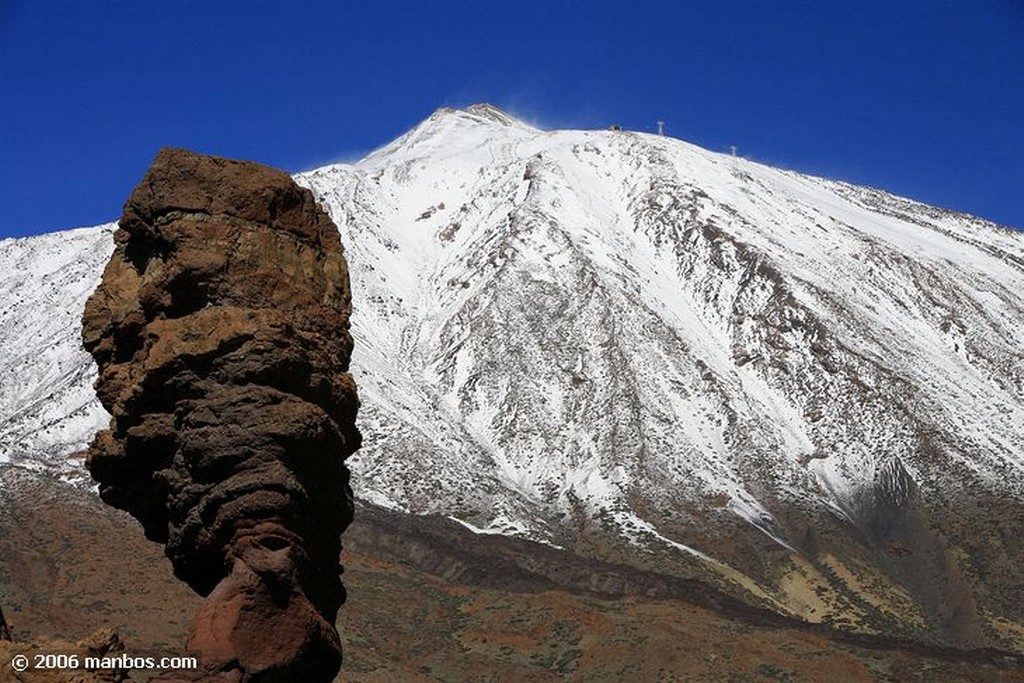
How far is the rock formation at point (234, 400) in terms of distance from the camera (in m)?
12.4

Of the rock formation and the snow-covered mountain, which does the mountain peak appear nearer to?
the snow-covered mountain

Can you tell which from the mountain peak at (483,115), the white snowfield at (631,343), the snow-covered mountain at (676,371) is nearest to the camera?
the snow-covered mountain at (676,371)

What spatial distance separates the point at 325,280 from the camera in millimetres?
14594

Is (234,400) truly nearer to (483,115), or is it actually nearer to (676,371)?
(676,371)

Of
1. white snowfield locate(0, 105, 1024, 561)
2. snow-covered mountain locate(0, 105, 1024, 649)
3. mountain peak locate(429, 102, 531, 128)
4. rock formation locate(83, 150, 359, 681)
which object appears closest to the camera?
rock formation locate(83, 150, 359, 681)

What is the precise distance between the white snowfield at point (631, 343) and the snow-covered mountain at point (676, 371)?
0.78 ft

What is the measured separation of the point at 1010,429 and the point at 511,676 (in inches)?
1993

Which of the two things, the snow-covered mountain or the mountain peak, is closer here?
the snow-covered mountain

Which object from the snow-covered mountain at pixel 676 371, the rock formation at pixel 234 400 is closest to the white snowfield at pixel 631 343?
the snow-covered mountain at pixel 676 371

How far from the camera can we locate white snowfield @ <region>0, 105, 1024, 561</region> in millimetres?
77875

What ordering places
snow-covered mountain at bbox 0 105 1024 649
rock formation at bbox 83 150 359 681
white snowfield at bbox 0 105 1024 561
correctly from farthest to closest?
white snowfield at bbox 0 105 1024 561 → snow-covered mountain at bbox 0 105 1024 649 → rock formation at bbox 83 150 359 681

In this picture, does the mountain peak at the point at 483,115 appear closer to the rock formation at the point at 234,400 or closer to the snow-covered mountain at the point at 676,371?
the snow-covered mountain at the point at 676,371

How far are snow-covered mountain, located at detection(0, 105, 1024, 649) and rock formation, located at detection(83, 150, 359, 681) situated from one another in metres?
53.1

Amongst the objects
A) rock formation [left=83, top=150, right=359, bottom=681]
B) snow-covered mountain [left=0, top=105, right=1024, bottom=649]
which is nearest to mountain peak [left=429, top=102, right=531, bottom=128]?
snow-covered mountain [left=0, top=105, right=1024, bottom=649]
